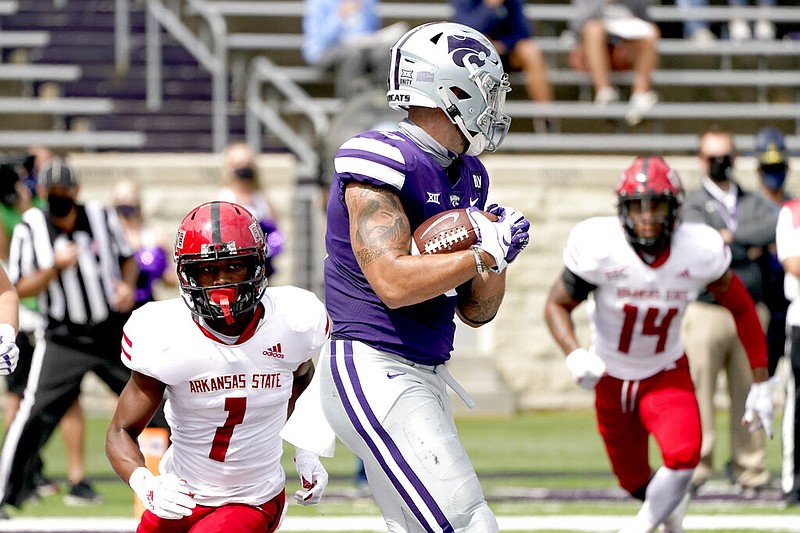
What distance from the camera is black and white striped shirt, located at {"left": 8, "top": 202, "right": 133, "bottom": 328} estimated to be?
7723 millimetres

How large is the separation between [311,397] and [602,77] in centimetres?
911

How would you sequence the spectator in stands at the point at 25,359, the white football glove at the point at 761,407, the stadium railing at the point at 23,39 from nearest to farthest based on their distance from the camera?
1. the white football glove at the point at 761,407
2. the spectator in stands at the point at 25,359
3. the stadium railing at the point at 23,39

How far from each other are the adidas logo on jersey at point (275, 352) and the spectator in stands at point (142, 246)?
13.4 ft

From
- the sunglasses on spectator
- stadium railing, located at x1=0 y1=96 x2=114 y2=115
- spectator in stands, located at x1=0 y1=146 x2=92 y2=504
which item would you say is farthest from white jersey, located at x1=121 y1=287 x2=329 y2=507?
stadium railing, located at x1=0 y1=96 x2=114 y2=115

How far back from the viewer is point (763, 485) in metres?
8.44

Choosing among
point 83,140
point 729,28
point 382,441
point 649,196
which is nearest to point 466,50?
point 382,441

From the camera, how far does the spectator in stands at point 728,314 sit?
27.8 feet

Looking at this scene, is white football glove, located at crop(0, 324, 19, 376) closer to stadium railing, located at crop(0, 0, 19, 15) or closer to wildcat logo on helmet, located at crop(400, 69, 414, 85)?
wildcat logo on helmet, located at crop(400, 69, 414, 85)

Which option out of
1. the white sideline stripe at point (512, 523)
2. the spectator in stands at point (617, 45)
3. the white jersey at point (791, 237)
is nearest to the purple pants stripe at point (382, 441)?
the white sideline stripe at point (512, 523)

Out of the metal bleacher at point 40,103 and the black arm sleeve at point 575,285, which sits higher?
the black arm sleeve at point 575,285

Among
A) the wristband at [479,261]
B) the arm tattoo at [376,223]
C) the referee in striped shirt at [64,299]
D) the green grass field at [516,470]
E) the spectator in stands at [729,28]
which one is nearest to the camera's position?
the wristband at [479,261]

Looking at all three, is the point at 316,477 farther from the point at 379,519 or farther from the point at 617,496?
the point at 617,496

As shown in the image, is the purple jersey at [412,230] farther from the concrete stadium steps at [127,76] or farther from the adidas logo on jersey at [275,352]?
the concrete stadium steps at [127,76]

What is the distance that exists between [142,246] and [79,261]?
59.3 inches
